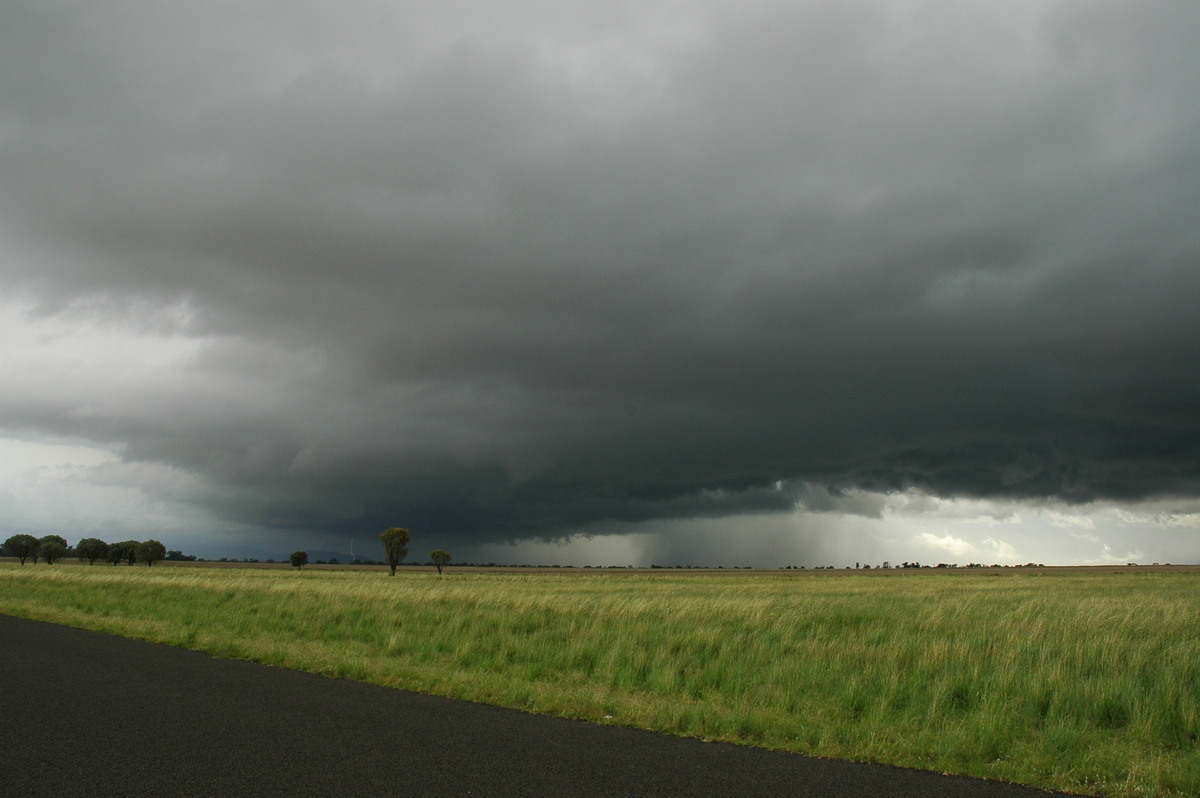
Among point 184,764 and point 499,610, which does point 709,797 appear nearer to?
point 184,764

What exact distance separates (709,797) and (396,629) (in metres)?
18.7

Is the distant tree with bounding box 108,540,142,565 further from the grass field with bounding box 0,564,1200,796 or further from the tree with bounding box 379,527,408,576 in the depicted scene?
the grass field with bounding box 0,564,1200,796

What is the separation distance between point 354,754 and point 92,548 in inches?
7786

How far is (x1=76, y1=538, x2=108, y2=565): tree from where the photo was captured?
168625 mm

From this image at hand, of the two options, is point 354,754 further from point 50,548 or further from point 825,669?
point 50,548

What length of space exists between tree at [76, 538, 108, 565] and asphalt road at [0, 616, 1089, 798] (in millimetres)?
190379

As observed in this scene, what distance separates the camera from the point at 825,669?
15102 millimetres

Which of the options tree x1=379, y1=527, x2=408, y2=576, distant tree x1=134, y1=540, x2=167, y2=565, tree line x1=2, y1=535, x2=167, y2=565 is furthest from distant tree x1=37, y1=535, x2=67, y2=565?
tree x1=379, y1=527, x2=408, y2=576

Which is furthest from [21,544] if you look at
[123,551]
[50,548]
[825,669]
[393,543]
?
[825,669]

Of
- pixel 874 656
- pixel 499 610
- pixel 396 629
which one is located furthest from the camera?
pixel 499 610

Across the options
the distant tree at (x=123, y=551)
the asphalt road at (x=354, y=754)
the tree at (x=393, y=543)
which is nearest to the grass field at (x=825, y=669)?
the asphalt road at (x=354, y=754)

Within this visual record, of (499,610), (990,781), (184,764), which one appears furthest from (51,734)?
(499,610)

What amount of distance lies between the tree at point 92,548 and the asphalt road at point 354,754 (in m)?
190

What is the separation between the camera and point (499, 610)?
28516 millimetres
